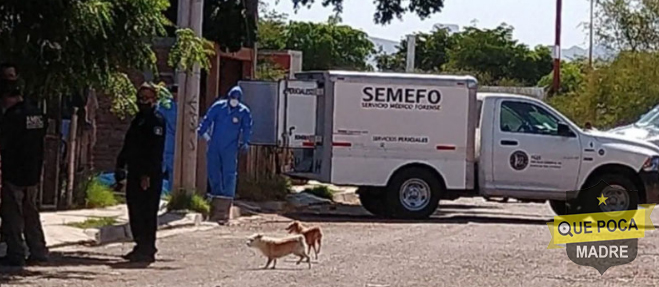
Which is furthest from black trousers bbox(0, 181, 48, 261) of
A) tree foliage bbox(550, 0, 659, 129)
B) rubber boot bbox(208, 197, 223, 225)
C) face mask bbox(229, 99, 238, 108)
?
tree foliage bbox(550, 0, 659, 129)

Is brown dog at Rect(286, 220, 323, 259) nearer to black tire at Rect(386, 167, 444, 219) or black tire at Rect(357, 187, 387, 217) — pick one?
black tire at Rect(386, 167, 444, 219)

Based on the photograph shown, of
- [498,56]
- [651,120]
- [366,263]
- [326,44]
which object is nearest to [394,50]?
[498,56]

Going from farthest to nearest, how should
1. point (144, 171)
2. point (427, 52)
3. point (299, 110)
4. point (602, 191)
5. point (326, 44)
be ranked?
point (427, 52) < point (326, 44) < point (299, 110) < point (602, 191) < point (144, 171)

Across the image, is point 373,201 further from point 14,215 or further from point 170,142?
point 14,215

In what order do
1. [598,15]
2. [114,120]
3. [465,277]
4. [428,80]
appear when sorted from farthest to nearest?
[598,15] < [114,120] < [428,80] < [465,277]

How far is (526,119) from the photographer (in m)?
20.4

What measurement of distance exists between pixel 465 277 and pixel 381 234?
16.2 ft

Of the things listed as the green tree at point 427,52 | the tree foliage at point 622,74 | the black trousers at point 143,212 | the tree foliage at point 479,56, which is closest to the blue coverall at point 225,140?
Result: the black trousers at point 143,212

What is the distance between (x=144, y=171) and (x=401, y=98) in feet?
24.0

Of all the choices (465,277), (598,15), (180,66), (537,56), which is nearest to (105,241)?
(180,66)

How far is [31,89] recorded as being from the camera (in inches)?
527

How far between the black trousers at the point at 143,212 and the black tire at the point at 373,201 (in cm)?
731

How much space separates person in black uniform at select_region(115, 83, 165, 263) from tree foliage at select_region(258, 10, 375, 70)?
45.2 meters

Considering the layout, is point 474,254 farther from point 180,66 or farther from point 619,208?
point 619,208
